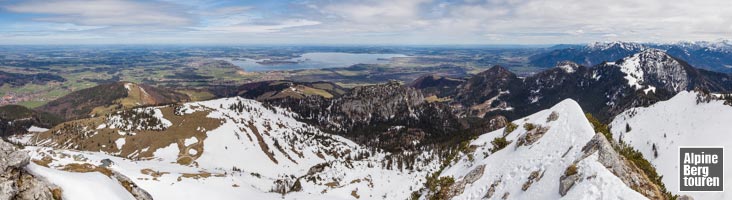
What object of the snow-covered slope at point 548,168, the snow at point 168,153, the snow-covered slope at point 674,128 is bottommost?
the snow at point 168,153

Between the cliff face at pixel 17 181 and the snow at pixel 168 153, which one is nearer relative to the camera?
the cliff face at pixel 17 181

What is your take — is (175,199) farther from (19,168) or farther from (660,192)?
(660,192)

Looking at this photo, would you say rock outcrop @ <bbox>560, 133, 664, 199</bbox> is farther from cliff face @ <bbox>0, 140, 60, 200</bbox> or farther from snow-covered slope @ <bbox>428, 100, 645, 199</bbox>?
cliff face @ <bbox>0, 140, 60, 200</bbox>

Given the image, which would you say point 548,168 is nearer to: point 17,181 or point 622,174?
point 622,174

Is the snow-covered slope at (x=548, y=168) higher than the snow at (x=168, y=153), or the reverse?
the snow-covered slope at (x=548, y=168)

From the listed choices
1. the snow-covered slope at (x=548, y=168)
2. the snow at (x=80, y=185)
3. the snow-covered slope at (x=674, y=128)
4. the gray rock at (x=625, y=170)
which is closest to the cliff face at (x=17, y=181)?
the snow at (x=80, y=185)

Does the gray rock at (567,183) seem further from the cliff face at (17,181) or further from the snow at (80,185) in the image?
the cliff face at (17,181)

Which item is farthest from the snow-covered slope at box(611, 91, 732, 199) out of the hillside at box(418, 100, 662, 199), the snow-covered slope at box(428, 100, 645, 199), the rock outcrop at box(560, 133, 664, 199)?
the rock outcrop at box(560, 133, 664, 199)

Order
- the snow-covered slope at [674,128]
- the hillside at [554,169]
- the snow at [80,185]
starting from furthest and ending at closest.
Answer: the snow-covered slope at [674,128], the snow at [80,185], the hillside at [554,169]

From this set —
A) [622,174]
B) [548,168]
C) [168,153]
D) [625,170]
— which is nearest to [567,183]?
[622,174]
